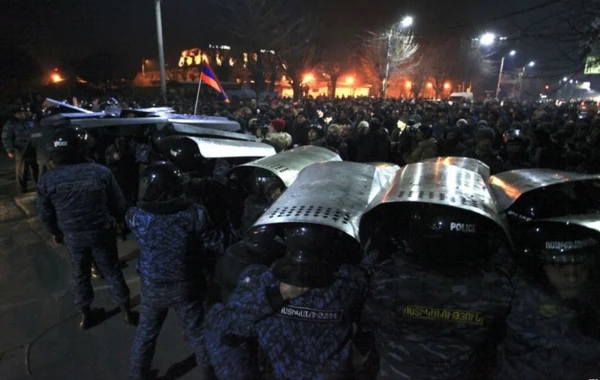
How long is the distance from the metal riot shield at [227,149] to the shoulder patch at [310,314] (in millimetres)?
2631

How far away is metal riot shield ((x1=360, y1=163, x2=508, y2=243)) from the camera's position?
1.71 meters

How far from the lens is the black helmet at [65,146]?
3.90 meters

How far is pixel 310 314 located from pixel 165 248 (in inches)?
62.3

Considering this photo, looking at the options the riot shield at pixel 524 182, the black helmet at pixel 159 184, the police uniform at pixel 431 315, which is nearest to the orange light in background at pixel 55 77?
the black helmet at pixel 159 184

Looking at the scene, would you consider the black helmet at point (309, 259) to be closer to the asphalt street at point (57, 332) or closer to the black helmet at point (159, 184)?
the black helmet at point (159, 184)

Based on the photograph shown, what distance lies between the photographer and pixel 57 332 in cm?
408

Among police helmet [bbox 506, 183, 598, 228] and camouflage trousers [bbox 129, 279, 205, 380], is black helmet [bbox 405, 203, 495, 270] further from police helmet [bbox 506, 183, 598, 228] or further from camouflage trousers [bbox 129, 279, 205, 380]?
camouflage trousers [bbox 129, 279, 205, 380]

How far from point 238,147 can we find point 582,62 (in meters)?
4.67

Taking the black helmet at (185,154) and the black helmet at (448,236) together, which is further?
the black helmet at (185,154)

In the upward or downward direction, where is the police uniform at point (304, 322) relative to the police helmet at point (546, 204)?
downward

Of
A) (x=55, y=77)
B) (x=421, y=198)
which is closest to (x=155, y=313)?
(x=421, y=198)

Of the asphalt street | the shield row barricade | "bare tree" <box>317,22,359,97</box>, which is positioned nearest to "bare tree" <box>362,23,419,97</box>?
"bare tree" <box>317,22,359,97</box>

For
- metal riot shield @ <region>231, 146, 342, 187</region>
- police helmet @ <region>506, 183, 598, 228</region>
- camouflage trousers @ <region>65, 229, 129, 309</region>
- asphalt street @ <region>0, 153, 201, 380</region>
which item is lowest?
asphalt street @ <region>0, 153, 201, 380</region>

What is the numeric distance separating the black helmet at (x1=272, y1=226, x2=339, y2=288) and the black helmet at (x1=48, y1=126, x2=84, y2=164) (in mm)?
3207
